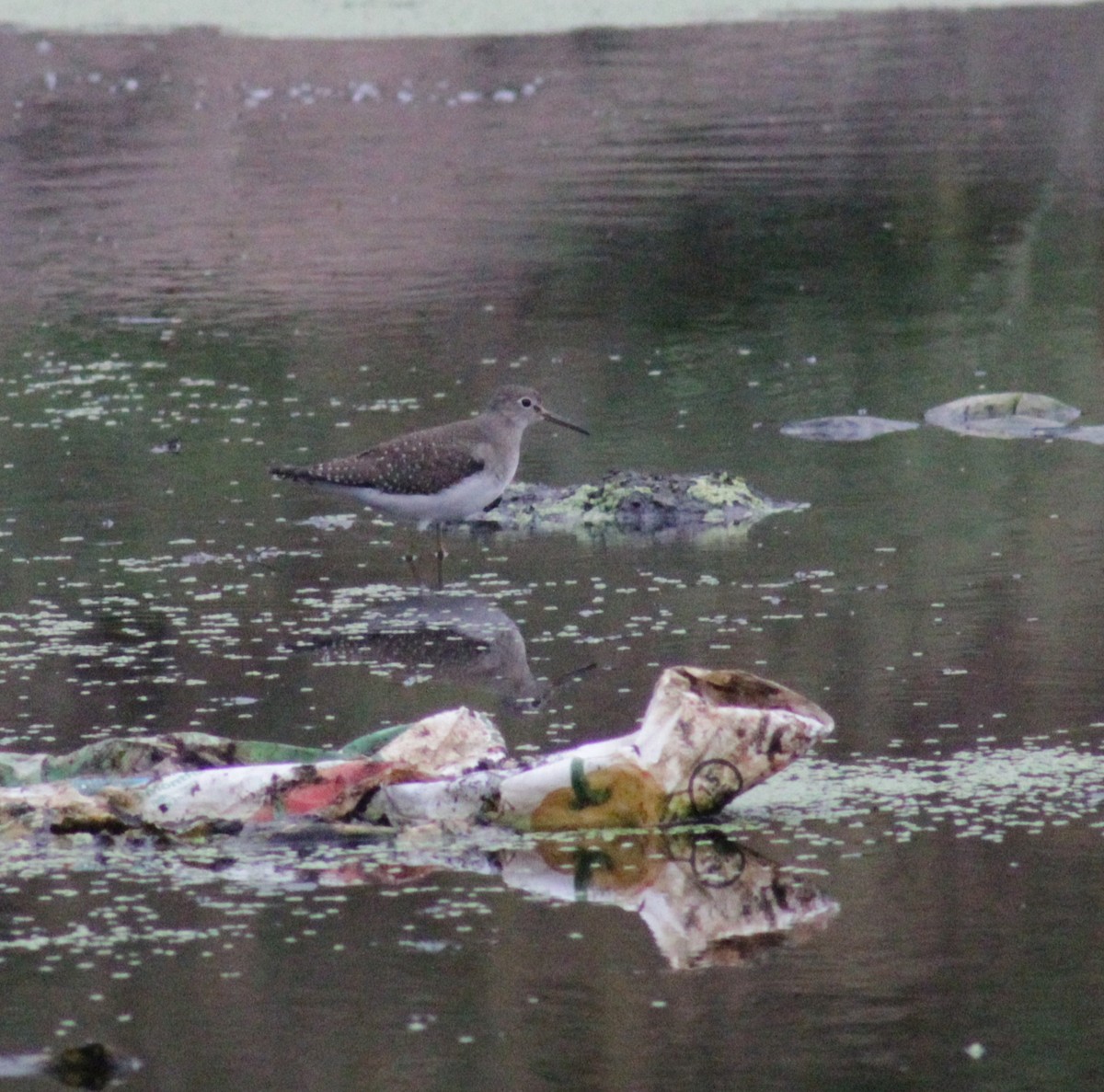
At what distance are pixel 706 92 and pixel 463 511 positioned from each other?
52.6 feet

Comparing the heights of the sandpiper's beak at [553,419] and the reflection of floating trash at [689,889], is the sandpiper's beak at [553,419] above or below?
below

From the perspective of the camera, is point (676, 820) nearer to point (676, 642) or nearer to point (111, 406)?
point (676, 642)

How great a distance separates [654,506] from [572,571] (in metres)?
0.80

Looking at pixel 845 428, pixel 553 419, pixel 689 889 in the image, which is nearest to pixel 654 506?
pixel 553 419

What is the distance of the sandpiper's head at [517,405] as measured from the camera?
33.0ft

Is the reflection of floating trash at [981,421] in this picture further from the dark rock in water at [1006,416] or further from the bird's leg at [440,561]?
the bird's leg at [440,561]

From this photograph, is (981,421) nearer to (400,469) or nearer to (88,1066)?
(400,469)

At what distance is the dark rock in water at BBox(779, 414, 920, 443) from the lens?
36.3 feet

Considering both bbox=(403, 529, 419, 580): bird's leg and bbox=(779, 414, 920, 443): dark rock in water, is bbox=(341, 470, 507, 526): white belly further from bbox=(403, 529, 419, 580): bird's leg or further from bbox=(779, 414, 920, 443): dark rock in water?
bbox=(779, 414, 920, 443): dark rock in water

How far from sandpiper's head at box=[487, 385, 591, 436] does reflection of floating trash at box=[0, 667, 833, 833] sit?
156 inches

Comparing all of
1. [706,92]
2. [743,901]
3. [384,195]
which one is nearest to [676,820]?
[743,901]

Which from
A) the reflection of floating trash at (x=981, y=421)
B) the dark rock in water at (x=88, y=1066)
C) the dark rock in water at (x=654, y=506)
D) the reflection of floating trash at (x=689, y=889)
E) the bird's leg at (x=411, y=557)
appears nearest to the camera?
the dark rock in water at (x=88, y=1066)

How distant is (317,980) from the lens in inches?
205

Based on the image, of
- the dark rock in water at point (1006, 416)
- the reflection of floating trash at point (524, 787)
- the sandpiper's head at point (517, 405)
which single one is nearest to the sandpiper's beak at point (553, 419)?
the sandpiper's head at point (517, 405)
